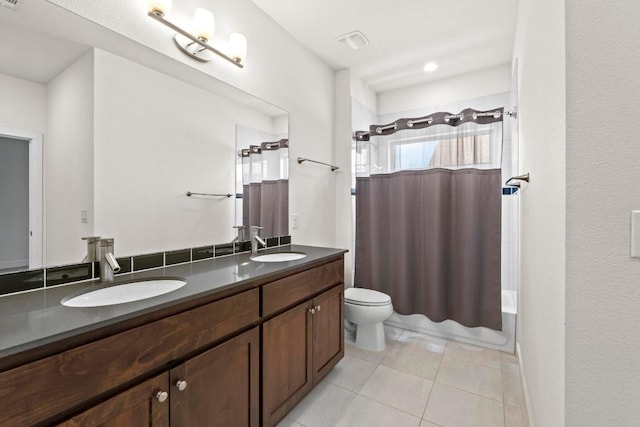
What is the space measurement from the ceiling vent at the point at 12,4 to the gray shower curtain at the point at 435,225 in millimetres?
2430

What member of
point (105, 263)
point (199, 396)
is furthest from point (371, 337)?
point (105, 263)

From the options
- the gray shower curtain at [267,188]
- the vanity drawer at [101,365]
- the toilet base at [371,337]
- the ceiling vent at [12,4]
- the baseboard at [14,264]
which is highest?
the ceiling vent at [12,4]

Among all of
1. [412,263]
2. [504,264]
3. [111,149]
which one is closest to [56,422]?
[111,149]

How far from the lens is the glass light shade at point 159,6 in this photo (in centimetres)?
132

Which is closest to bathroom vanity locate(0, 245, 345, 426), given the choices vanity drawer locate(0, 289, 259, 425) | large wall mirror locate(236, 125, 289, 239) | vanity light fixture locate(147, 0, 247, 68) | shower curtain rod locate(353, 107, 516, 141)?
vanity drawer locate(0, 289, 259, 425)

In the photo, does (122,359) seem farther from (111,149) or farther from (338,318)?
(338,318)

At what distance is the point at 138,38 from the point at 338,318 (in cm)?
200

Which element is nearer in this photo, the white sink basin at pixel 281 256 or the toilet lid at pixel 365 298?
the white sink basin at pixel 281 256

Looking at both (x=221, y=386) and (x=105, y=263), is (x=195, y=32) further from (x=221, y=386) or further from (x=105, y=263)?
(x=221, y=386)

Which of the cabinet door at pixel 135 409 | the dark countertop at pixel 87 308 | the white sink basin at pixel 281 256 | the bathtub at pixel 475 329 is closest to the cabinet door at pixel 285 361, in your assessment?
the dark countertop at pixel 87 308

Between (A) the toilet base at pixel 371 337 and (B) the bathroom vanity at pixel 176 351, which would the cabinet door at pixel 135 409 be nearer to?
(B) the bathroom vanity at pixel 176 351

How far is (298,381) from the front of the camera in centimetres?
160

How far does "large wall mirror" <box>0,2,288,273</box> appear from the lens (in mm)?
1061

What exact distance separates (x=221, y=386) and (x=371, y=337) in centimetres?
154
